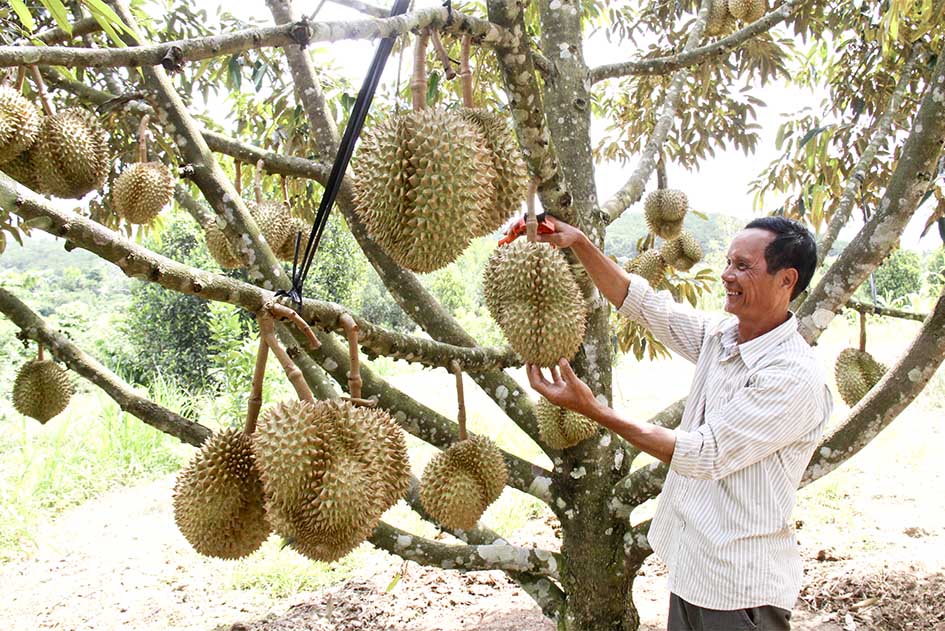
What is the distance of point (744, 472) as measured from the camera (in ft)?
5.16

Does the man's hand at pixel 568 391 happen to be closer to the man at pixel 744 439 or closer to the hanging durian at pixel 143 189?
the man at pixel 744 439

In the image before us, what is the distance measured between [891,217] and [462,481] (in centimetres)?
144

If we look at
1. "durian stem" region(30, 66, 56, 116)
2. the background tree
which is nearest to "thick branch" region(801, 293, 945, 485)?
the background tree

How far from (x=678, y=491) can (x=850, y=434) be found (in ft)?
2.01

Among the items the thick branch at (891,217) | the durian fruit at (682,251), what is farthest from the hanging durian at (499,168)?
the durian fruit at (682,251)

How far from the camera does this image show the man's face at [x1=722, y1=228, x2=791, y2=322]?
1.61 meters

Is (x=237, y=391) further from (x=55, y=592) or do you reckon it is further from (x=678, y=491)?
(x=678, y=491)

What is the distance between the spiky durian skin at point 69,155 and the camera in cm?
183

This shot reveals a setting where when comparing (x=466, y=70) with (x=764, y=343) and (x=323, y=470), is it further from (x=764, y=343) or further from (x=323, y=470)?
(x=764, y=343)

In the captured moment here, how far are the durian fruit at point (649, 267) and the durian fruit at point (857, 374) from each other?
2.87 ft

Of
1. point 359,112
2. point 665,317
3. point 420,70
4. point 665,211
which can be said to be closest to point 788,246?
point 665,317

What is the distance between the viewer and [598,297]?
78.2 inches

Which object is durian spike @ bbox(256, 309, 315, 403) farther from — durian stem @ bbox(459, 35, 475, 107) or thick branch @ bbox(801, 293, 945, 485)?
thick branch @ bbox(801, 293, 945, 485)

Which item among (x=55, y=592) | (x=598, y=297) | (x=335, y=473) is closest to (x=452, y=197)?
(x=335, y=473)
